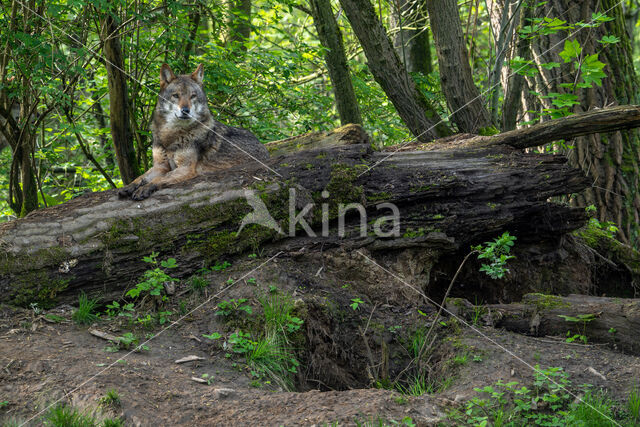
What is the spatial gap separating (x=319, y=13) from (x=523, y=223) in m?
4.49

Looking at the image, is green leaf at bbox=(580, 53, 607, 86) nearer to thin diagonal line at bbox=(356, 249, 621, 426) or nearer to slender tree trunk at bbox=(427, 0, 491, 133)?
slender tree trunk at bbox=(427, 0, 491, 133)

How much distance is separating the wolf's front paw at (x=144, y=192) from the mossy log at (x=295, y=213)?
0.23ft

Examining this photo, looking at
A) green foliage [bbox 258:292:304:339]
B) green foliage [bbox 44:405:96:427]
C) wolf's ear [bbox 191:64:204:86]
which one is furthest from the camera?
wolf's ear [bbox 191:64:204:86]

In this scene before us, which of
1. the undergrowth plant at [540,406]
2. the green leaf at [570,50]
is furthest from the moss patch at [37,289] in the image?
the green leaf at [570,50]

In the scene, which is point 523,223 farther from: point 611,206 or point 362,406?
point 362,406

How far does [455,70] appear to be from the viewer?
7.39 metres

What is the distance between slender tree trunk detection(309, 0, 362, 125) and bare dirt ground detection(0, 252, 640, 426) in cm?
392

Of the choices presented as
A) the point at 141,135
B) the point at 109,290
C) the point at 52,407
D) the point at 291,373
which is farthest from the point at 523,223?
the point at 141,135

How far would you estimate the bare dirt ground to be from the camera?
3.37 meters

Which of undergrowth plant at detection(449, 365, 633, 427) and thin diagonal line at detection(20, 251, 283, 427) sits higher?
thin diagonal line at detection(20, 251, 283, 427)

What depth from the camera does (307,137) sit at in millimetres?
6785

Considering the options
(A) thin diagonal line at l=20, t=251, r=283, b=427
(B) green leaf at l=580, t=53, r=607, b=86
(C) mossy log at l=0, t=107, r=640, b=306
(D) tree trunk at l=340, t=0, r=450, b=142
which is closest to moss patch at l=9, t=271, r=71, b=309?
(C) mossy log at l=0, t=107, r=640, b=306

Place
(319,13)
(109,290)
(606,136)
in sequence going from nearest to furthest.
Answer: (109,290) < (606,136) < (319,13)

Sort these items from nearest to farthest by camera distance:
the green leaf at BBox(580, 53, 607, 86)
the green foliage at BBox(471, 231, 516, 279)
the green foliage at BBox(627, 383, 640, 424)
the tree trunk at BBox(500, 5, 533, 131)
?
the green foliage at BBox(627, 383, 640, 424) → the green foliage at BBox(471, 231, 516, 279) → the green leaf at BBox(580, 53, 607, 86) → the tree trunk at BBox(500, 5, 533, 131)
